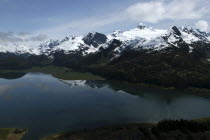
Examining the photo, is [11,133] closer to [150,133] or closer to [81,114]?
[81,114]

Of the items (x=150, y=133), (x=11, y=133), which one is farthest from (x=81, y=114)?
(x=150, y=133)

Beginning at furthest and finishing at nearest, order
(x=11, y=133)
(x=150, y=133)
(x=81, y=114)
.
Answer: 1. (x=81, y=114)
2. (x=11, y=133)
3. (x=150, y=133)

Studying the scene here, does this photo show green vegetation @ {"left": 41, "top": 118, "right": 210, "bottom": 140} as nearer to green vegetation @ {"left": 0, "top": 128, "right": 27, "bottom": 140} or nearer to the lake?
the lake

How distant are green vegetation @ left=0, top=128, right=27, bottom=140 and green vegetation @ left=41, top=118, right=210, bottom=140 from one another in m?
17.1

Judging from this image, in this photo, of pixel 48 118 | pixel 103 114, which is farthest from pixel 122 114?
pixel 48 118

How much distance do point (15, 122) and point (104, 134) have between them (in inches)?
2508

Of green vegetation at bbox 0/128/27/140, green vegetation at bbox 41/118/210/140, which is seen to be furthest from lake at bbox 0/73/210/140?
green vegetation at bbox 41/118/210/140

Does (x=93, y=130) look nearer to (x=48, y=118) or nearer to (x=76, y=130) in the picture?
(x=76, y=130)

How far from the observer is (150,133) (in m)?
116

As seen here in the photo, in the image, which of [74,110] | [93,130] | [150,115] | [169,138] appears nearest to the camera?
[169,138]

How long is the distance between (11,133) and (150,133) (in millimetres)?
76704

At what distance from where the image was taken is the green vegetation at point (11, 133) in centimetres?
12196

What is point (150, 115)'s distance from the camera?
16062 cm

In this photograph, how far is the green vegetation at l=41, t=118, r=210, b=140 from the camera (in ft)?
367
